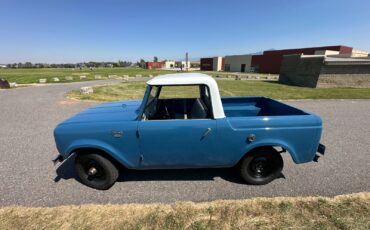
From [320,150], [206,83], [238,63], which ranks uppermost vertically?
[206,83]

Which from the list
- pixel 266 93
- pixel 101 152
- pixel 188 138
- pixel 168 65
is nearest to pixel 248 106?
pixel 188 138

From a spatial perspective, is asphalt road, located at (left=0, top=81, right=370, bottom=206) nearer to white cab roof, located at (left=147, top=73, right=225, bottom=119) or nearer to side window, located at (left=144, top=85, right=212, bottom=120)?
side window, located at (left=144, top=85, right=212, bottom=120)

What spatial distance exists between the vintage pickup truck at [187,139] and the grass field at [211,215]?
574mm

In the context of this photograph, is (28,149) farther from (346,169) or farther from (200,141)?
(346,169)

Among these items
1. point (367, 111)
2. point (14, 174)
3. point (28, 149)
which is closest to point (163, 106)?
point (14, 174)

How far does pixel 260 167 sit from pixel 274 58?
5087cm

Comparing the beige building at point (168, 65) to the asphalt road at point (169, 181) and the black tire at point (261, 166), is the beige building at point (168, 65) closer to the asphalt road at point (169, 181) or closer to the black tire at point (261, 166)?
the asphalt road at point (169, 181)

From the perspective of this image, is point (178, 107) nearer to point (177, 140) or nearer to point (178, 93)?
point (177, 140)

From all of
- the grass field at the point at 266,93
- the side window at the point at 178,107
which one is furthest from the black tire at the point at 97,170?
the grass field at the point at 266,93

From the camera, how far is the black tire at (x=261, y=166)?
3.29 meters

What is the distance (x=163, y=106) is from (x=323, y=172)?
3237 mm

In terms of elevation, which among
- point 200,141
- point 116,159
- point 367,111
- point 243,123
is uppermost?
point 243,123

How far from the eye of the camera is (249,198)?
3102 mm

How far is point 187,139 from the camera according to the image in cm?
308
